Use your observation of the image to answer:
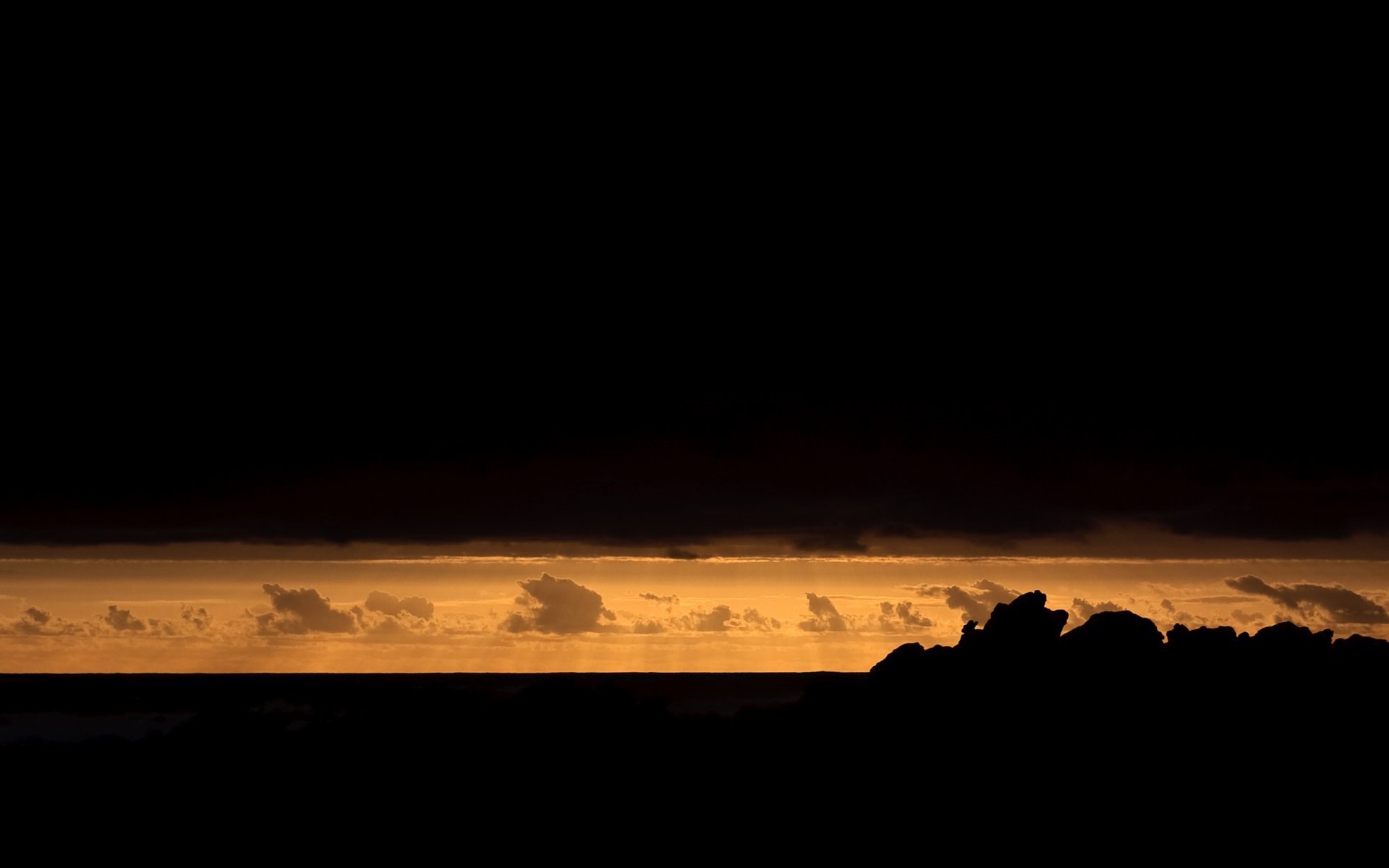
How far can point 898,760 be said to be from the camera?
31.1 metres

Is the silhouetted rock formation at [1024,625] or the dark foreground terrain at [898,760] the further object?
the silhouetted rock formation at [1024,625]

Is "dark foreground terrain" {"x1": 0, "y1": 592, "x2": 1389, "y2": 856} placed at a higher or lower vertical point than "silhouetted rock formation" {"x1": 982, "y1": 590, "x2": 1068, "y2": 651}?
lower

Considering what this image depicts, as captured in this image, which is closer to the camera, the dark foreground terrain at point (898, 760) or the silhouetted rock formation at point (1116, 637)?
the dark foreground terrain at point (898, 760)

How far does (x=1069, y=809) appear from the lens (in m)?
28.0

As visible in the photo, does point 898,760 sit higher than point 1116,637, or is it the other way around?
point 1116,637

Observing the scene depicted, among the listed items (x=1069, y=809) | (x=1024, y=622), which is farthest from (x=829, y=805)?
(x=1024, y=622)

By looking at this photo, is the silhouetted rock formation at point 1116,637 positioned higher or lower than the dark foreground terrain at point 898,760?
higher

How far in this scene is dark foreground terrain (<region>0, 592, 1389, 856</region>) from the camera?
92.7ft

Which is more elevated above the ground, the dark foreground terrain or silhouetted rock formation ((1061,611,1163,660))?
silhouetted rock formation ((1061,611,1163,660))

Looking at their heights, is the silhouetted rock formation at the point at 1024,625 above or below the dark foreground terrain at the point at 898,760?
above

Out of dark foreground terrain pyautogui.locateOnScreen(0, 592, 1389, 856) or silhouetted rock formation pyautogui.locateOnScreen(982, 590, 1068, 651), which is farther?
silhouetted rock formation pyautogui.locateOnScreen(982, 590, 1068, 651)

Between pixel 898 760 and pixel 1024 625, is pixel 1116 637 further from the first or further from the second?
pixel 898 760

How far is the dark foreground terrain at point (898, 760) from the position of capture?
92.7ft

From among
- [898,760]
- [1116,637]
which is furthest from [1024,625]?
[898,760]
